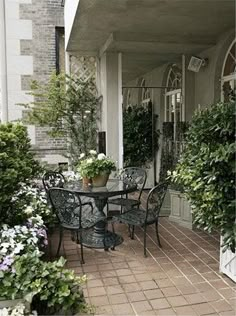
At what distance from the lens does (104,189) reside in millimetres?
4117

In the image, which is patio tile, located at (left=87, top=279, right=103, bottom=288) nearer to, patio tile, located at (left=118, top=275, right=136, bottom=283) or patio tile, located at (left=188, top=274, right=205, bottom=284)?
patio tile, located at (left=118, top=275, right=136, bottom=283)

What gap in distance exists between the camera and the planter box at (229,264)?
10.4 ft

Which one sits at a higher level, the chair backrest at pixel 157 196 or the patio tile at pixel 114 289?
the chair backrest at pixel 157 196

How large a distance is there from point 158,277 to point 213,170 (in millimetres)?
1335

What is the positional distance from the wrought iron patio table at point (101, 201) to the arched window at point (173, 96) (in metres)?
3.01

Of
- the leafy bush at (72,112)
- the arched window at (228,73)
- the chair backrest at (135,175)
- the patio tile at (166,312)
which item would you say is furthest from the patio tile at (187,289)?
the leafy bush at (72,112)

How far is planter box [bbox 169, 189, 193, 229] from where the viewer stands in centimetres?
498

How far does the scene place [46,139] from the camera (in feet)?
24.6

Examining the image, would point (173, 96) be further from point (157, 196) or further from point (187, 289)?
point (187, 289)

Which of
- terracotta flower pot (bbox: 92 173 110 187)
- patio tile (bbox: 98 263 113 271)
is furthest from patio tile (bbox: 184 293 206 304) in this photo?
terracotta flower pot (bbox: 92 173 110 187)

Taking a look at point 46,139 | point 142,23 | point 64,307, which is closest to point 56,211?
point 64,307

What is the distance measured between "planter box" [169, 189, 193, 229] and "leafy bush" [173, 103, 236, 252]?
74.5 inches

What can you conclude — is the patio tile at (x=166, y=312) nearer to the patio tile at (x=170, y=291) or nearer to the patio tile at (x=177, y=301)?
the patio tile at (x=177, y=301)

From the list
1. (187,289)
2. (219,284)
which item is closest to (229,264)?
(219,284)
